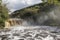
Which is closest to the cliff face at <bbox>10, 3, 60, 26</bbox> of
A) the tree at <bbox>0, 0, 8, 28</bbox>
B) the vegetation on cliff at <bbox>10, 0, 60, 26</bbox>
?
the vegetation on cliff at <bbox>10, 0, 60, 26</bbox>

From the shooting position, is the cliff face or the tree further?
the cliff face

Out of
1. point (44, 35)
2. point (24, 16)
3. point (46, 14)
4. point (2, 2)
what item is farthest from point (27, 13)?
point (44, 35)

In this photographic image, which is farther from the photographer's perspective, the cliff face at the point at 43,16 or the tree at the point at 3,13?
the cliff face at the point at 43,16

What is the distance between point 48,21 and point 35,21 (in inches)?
51.7

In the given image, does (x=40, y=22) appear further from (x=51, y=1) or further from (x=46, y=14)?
(x=51, y=1)

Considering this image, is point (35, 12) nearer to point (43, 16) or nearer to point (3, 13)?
point (43, 16)

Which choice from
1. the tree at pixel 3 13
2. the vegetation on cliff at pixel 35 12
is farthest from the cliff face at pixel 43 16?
the tree at pixel 3 13

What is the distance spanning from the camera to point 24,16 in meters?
21.0

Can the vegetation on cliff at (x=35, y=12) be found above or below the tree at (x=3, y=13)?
above

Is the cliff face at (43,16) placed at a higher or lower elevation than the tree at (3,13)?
higher

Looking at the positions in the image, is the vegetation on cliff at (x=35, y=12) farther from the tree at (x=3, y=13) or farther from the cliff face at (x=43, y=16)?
the tree at (x=3, y=13)

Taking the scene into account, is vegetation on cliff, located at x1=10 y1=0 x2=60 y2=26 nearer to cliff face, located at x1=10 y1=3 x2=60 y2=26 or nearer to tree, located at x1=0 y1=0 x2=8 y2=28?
cliff face, located at x1=10 y1=3 x2=60 y2=26

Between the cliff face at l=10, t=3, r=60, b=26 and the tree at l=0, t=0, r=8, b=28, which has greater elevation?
the cliff face at l=10, t=3, r=60, b=26

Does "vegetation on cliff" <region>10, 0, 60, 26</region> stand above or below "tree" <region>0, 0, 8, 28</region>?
above
